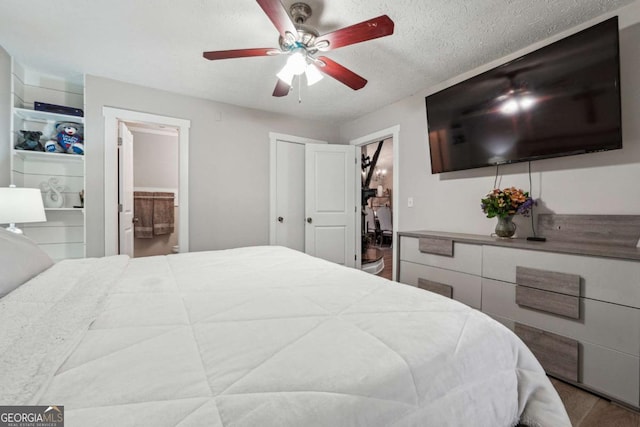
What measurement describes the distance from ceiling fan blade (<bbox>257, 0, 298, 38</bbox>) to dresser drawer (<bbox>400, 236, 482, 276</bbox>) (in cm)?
196

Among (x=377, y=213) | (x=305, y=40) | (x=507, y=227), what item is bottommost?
(x=507, y=227)

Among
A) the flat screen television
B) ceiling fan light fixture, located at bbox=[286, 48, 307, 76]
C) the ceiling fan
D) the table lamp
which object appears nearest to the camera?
the ceiling fan

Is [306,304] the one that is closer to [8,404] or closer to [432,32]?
[8,404]

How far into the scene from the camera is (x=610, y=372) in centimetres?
145

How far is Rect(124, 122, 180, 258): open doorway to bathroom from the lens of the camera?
14.1 ft

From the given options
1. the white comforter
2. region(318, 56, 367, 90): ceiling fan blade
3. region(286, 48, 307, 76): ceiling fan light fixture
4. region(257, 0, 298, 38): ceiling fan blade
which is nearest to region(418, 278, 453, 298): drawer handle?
the white comforter

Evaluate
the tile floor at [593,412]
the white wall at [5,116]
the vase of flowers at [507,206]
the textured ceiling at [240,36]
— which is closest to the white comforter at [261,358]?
the tile floor at [593,412]

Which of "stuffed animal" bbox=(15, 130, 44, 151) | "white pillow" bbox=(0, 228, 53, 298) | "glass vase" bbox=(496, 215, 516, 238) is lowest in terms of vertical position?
"white pillow" bbox=(0, 228, 53, 298)

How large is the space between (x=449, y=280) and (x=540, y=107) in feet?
4.85

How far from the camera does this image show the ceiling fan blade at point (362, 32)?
56.8 inches

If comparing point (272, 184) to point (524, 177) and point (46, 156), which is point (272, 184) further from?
point (524, 177)

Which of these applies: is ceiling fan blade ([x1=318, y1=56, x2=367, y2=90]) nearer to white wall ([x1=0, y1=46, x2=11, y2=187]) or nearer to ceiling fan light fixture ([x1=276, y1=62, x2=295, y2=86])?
ceiling fan light fixture ([x1=276, y1=62, x2=295, y2=86])

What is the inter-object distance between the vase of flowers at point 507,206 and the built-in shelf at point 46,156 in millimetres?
3836

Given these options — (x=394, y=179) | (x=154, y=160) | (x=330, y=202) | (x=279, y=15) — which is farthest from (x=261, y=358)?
(x=154, y=160)
